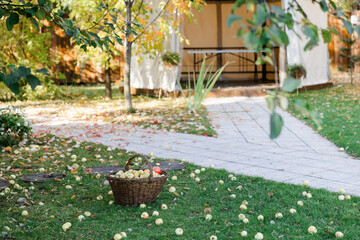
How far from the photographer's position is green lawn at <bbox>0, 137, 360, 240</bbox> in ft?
9.21

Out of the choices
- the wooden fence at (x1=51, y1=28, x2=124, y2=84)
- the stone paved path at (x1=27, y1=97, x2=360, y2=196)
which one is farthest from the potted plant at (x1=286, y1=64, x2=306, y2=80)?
the wooden fence at (x1=51, y1=28, x2=124, y2=84)

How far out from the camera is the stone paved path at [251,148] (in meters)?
4.10

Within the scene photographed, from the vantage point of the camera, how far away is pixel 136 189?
3186 mm

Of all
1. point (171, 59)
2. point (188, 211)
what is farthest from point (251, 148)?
point (171, 59)

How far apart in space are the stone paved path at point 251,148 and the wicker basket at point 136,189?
47.8 inches

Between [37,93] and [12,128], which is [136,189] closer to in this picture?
[12,128]

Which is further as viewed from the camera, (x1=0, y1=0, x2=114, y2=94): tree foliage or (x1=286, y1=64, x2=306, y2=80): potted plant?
(x1=286, y1=64, x2=306, y2=80): potted plant

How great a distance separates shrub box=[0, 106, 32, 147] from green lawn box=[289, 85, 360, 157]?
10.5 feet

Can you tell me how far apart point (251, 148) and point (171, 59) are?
A: 4784mm

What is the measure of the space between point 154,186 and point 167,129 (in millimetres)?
3414

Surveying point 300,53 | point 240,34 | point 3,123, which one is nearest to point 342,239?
point 240,34

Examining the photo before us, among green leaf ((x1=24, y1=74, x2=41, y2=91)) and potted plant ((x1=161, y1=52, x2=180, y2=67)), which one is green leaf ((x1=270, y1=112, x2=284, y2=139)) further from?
potted plant ((x1=161, y1=52, x2=180, y2=67))

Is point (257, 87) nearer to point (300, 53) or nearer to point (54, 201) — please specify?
point (300, 53)

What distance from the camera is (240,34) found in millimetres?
1173
